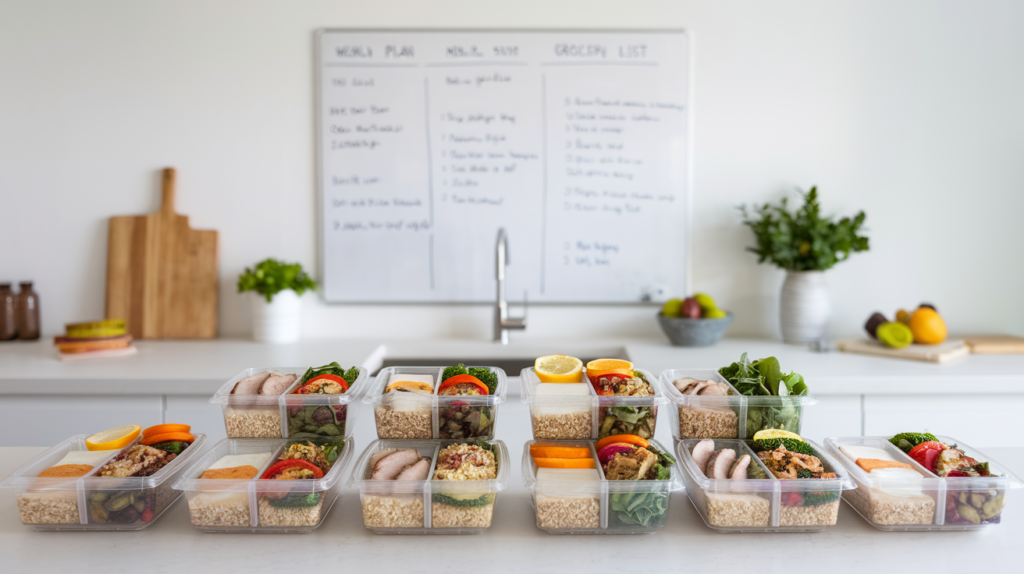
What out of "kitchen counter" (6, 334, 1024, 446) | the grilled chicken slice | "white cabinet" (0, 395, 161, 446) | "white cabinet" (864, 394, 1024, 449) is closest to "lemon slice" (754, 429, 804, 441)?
the grilled chicken slice

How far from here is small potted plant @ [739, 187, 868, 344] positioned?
2.50 metres

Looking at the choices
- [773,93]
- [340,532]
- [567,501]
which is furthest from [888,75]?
[340,532]

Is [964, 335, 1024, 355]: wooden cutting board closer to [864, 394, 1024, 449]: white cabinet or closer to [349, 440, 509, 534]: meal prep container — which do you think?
[864, 394, 1024, 449]: white cabinet

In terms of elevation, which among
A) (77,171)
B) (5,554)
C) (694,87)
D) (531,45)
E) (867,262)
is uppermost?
(531,45)

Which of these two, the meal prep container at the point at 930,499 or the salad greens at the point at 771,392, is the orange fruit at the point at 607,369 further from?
the meal prep container at the point at 930,499

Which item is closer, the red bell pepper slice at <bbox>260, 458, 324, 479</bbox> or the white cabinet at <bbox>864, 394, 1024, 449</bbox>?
the red bell pepper slice at <bbox>260, 458, 324, 479</bbox>

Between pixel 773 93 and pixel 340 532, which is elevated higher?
pixel 773 93

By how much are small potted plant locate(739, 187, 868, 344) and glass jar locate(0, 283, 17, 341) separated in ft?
9.69

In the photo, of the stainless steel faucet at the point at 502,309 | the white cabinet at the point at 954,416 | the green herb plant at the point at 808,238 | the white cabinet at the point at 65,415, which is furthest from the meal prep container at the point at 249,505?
the green herb plant at the point at 808,238

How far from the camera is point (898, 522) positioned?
1.00 m

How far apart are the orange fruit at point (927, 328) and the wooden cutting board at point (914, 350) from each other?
3 centimetres

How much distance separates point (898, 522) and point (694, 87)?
2.04m

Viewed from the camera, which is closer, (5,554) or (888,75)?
(5,554)

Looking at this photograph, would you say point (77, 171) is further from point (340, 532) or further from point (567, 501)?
point (567, 501)
